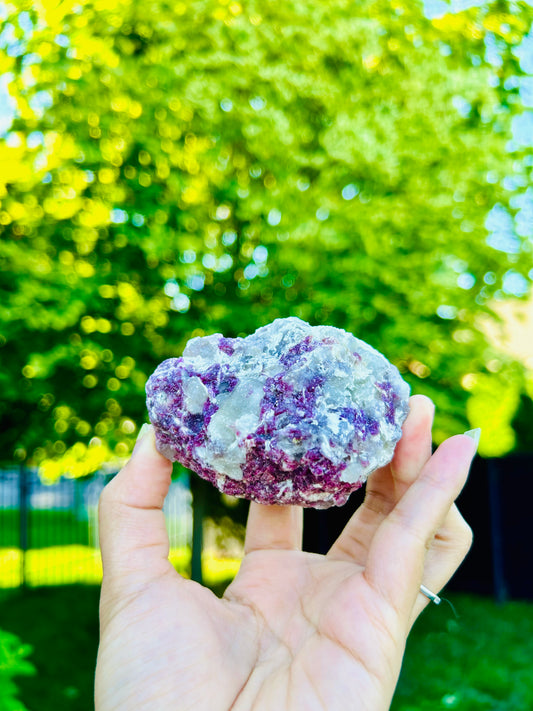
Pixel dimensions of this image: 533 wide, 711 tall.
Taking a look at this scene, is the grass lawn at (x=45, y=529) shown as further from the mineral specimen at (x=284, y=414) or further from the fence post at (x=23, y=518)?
the mineral specimen at (x=284, y=414)

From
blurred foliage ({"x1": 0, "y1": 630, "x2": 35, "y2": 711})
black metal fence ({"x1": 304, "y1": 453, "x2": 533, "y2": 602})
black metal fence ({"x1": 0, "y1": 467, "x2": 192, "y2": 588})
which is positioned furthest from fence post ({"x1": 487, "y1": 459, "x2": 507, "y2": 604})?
blurred foliage ({"x1": 0, "y1": 630, "x2": 35, "y2": 711})

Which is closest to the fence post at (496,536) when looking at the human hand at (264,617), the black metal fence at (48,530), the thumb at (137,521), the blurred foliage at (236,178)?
the blurred foliage at (236,178)

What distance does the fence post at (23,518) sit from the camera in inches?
423

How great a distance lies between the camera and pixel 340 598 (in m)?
2.28

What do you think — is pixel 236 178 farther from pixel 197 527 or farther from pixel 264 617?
pixel 264 617

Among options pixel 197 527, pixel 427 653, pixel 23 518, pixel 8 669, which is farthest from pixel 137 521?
pixel 23 518

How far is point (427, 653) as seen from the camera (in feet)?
24.3

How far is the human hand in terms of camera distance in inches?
81.8

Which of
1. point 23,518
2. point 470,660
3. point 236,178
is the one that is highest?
point 236,178

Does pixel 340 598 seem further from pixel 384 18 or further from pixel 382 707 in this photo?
pixel 384 18

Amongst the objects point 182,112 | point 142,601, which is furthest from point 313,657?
point 182,112

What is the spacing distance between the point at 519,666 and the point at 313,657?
5.61 metres

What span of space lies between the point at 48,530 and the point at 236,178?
302 inches

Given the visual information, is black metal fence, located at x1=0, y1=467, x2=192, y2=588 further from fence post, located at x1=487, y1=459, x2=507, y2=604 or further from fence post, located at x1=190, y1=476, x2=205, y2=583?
fence post, located at x1=487, y1=459, x2=507, y2=604
